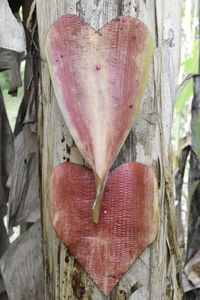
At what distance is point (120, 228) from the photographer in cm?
47

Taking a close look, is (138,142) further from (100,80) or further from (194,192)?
(194,192)

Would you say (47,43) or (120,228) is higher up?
(47,43)

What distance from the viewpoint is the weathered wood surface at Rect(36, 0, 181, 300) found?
479mm

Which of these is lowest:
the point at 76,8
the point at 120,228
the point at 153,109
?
the point at 120,228

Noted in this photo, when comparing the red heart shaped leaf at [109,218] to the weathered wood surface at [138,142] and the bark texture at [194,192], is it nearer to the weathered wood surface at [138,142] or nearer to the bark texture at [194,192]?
the weathered wood surface at [138,142]

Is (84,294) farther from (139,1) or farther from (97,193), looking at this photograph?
(139,1)

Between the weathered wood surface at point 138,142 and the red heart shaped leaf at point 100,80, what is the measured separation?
0.02 meters

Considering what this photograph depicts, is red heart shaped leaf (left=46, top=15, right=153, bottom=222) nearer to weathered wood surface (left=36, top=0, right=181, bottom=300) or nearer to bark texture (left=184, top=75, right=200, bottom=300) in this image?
weathered wood surface (left=36, top=0, right=181, bottom=300)

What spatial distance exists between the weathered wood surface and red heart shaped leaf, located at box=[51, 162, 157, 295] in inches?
0.5

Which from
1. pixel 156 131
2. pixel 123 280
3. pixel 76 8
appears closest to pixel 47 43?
pixel 76 8

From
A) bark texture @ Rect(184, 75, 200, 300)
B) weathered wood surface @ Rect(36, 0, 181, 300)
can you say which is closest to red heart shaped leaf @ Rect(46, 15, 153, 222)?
weathered wood surface @ Rect(36, 0, 181, 300)

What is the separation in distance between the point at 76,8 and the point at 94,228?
0.75 feet

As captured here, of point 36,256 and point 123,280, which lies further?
point 36,256

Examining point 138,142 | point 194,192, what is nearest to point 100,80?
point 138,142
